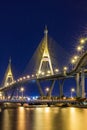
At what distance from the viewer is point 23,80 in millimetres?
128625

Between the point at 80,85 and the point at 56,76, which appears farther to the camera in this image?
the point at 56,76

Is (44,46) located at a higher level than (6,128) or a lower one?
higher

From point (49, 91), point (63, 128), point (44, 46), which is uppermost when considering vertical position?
point (44, 46)

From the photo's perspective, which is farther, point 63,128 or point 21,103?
point 21,103

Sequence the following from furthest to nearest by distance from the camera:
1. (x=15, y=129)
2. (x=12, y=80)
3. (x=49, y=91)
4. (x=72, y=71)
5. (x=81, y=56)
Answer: (x=12, y=80) → (x=49, y=91) → (x=72, y=71) → (x=81, y=56) → (x=15, y=129)

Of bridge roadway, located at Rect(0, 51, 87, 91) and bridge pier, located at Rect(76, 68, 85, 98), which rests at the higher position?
bridge roadway, located at Rect(0, 51, 87, 91)

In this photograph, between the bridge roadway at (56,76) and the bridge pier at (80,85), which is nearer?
the bridge pier at (80,85)

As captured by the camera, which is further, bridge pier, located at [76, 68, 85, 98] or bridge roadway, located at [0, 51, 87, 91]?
bridge roadway, located at [0, 51, 87, 91]

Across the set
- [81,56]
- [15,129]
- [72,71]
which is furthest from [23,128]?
[72,71]

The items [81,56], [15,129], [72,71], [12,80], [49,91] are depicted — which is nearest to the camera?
[15,129]

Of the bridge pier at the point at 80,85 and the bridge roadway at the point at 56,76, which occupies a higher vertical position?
the bridge roadway at the point at 56,76

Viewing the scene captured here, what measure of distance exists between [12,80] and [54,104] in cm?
2939

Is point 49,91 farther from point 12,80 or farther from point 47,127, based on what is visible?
point 47,127

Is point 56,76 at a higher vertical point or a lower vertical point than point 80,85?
higher
